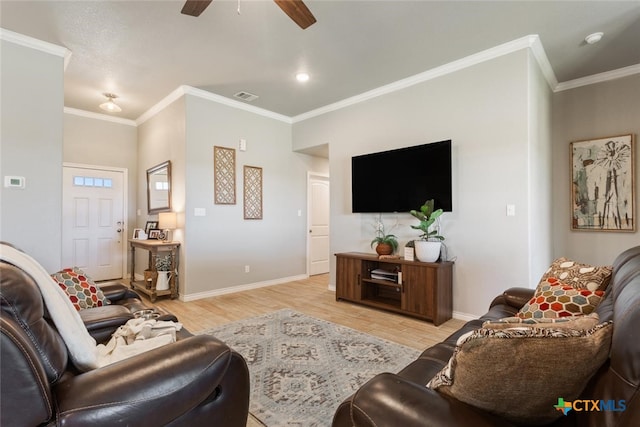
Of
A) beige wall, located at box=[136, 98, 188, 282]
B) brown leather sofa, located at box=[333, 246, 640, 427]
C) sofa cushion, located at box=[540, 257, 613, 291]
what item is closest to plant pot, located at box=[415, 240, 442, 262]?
sofa cushion, located at box=[540, 257, 613, 291]

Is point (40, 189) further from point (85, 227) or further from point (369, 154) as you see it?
point (369, 154)

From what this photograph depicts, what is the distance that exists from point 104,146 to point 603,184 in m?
7.20

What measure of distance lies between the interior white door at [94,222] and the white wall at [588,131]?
6.73 meters

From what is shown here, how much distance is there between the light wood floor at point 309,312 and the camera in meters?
2.93

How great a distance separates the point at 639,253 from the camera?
1365 mm

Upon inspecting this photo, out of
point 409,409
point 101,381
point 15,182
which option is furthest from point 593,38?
point 15,182

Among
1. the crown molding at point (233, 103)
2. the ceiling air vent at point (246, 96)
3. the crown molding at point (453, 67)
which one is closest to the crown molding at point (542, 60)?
the crown molding at point (453, 67)

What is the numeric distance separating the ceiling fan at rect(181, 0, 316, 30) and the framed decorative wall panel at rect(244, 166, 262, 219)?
284 cm

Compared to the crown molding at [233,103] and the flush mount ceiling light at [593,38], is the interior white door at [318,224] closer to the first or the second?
the crown molding at [233,103]

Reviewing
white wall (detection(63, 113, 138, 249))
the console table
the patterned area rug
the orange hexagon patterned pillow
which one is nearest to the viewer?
the orange hexagon patterned pillow

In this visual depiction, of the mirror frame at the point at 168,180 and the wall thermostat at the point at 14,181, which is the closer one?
the wall thermostat at the point at 14,181

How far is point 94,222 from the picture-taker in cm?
515

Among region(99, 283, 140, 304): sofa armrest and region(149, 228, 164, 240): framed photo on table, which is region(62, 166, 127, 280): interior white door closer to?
region(149, 228, 164, 240): framed photo on table

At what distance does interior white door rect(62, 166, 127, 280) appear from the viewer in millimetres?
4902
